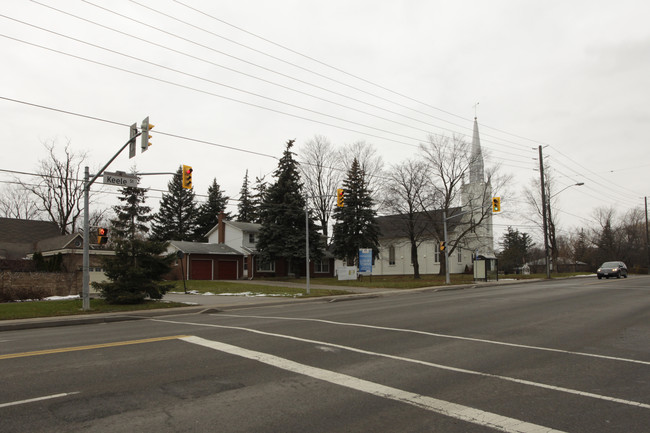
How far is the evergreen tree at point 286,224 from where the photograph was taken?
45.4 m

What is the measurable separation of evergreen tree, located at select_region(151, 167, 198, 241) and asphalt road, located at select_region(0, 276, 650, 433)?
6129cm

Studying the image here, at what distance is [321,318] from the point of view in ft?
45.5

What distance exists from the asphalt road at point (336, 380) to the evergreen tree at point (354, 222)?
35.8m

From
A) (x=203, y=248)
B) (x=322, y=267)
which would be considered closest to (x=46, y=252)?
(x=203, y=248)

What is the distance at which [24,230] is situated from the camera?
41.0 metres

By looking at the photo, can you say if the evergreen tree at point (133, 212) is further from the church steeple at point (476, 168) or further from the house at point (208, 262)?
the church steeple at point (476, 168)

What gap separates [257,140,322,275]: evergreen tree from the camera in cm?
4544

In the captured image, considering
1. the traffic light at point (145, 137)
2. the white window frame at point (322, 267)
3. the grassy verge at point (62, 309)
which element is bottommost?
the grassy verge at point (62, 309)

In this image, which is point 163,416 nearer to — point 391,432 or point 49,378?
point 391,432

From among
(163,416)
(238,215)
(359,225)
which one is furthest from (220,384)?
(238,215)

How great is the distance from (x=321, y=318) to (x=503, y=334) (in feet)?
18.7

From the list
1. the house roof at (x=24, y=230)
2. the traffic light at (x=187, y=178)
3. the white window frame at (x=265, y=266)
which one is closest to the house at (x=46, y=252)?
the house roof at (x=24, y=230)

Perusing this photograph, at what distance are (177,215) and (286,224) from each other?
32676 mm

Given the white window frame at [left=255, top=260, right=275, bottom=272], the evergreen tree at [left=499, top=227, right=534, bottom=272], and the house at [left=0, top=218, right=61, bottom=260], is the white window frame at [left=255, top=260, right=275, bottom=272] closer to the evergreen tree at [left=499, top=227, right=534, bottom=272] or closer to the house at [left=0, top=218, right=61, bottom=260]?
the house at [left=0, top=218, right=61, bottom=260]
